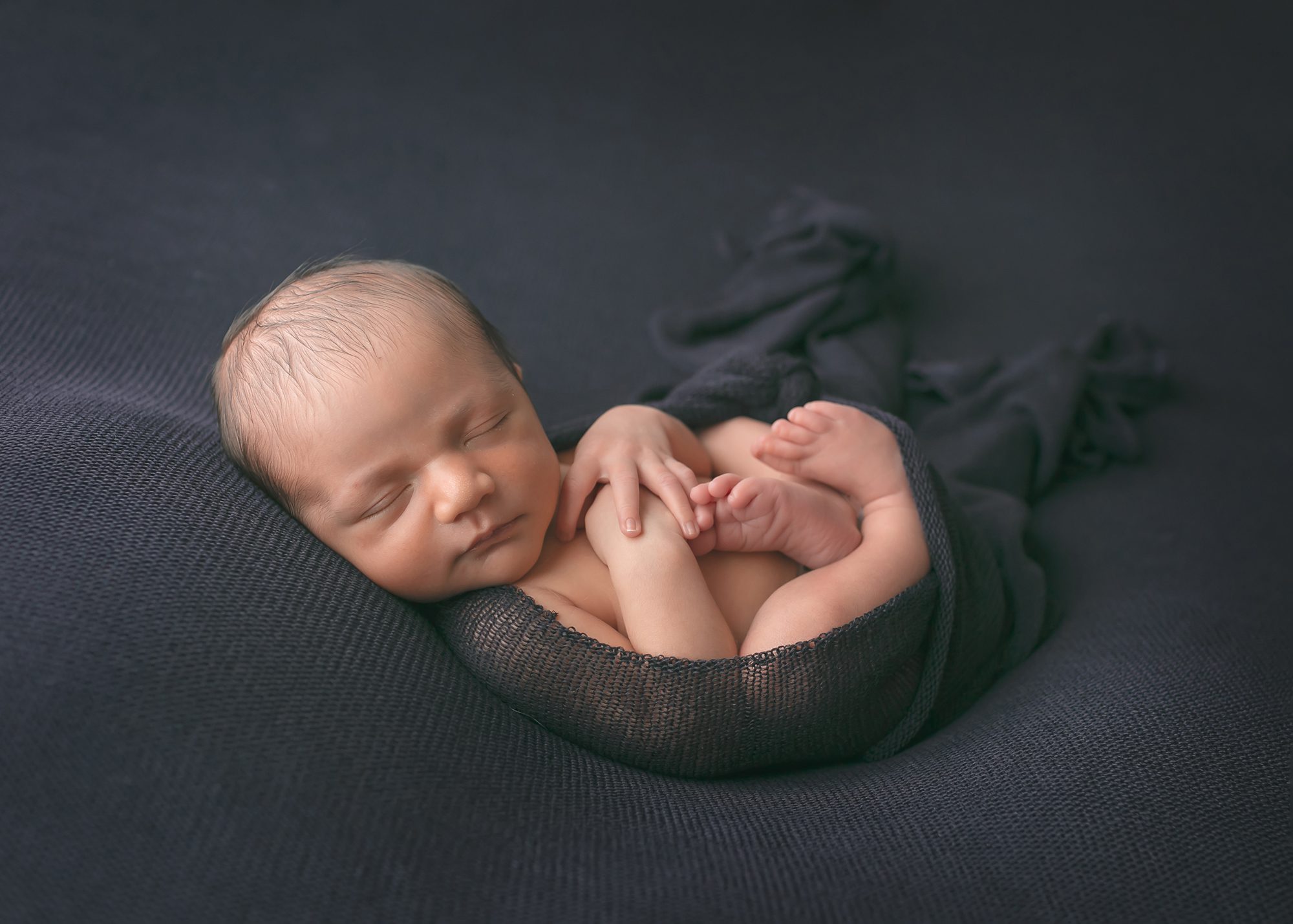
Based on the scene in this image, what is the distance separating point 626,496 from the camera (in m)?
1.02

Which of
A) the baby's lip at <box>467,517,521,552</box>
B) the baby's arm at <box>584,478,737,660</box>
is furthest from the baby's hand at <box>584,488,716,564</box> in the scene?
the baby's lip at <box>467,517,521,552</box>

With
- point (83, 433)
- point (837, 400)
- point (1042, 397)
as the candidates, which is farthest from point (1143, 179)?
point (83, 433)

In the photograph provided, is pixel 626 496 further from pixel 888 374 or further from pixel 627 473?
pixel 888 374

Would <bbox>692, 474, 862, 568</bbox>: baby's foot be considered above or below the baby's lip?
below

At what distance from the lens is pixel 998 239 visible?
5.68 feet

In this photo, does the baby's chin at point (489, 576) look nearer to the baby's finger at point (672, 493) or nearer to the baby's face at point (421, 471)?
the baby's face at point (421, 471)

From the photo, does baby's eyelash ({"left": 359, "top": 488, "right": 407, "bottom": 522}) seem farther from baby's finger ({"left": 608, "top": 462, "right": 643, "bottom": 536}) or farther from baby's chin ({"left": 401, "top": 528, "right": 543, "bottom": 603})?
baby's finger ({"left": 608, "top": 462, "right": 643, "bottom": 536})

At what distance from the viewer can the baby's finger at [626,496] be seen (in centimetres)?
100

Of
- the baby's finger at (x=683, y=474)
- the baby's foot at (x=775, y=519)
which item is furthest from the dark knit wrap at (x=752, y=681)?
the baby's finger at (x=683, y=474)

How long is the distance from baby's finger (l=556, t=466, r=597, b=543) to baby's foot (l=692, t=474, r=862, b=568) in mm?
129

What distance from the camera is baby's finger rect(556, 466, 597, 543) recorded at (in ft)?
3.49

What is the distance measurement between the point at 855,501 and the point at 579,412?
452mm

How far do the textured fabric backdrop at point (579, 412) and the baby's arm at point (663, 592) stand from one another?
133 mm

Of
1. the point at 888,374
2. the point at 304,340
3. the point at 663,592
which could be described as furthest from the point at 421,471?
the point at 888,374
